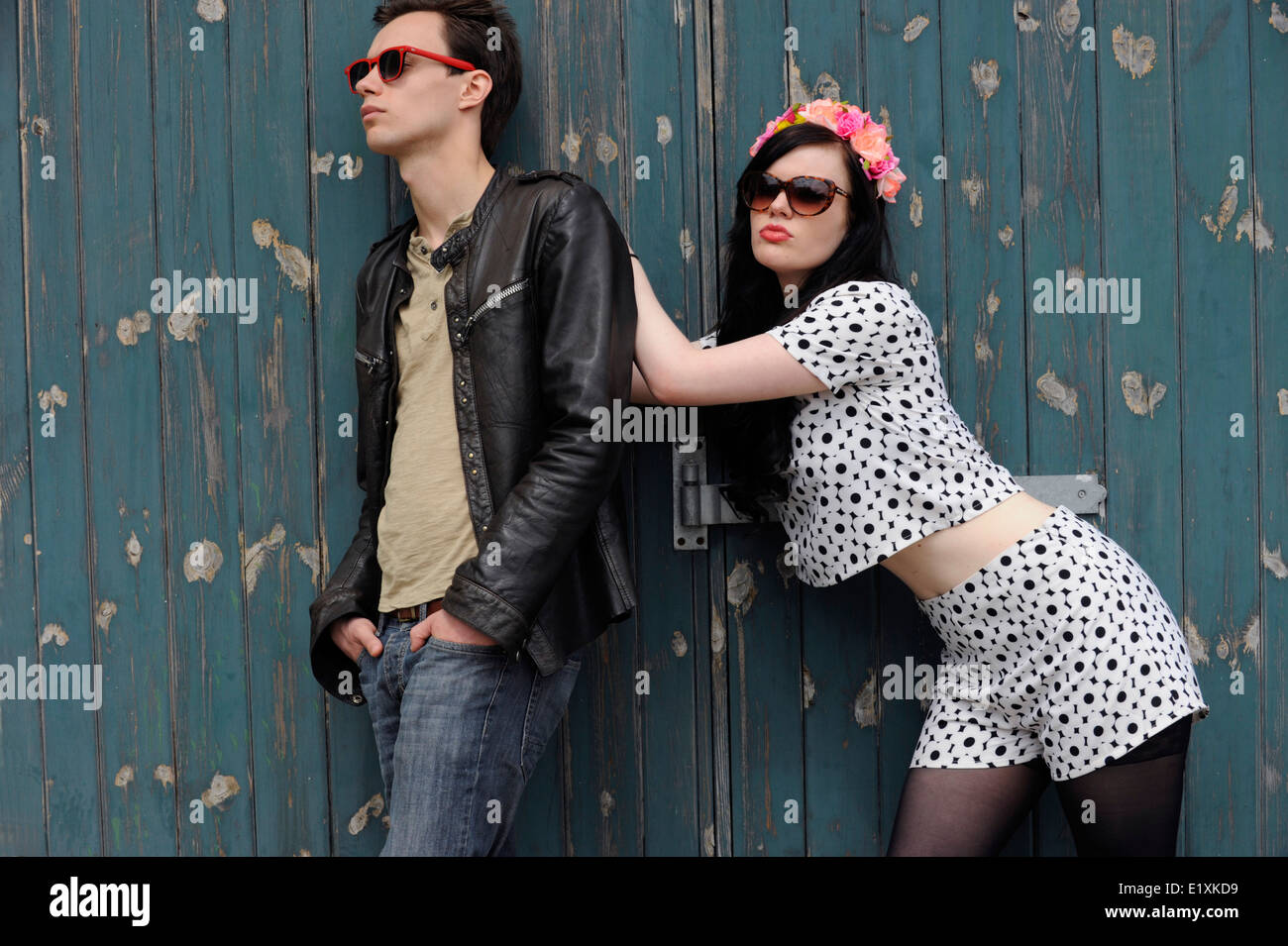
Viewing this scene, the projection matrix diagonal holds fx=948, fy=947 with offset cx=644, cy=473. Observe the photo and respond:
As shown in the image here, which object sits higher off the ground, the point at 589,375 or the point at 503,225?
the point at 503,225

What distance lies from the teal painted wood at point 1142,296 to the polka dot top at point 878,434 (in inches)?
24.8

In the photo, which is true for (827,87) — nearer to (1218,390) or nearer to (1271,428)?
(1218,390)

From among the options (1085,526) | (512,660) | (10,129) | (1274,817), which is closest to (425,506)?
(512,660)

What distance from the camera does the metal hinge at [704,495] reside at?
2264 millimetres

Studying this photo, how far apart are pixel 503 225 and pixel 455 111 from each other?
0.95ft

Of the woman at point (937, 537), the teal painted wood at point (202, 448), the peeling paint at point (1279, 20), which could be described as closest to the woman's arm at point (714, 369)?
the woman at point (937, 537)

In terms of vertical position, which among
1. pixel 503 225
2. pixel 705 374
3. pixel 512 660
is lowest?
pixel 512 660

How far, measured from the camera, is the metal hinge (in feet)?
7.43

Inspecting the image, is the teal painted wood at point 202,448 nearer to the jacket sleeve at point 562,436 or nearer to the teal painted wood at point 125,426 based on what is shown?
the teal painted wood at point 125,426

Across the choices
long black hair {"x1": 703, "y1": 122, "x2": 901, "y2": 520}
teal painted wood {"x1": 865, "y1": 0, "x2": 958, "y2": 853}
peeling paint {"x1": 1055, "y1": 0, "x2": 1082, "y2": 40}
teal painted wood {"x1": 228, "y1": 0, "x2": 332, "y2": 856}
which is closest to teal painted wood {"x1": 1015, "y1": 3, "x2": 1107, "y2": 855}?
peeling paint {"x1": 1055, "y1": 0, "x2": 1082, "y2": 40}

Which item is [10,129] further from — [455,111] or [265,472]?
[455,111]

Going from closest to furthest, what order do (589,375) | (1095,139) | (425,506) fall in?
(589,375) → (425,506) → (1095,139)

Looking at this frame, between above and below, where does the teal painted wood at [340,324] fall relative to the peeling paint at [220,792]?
above
